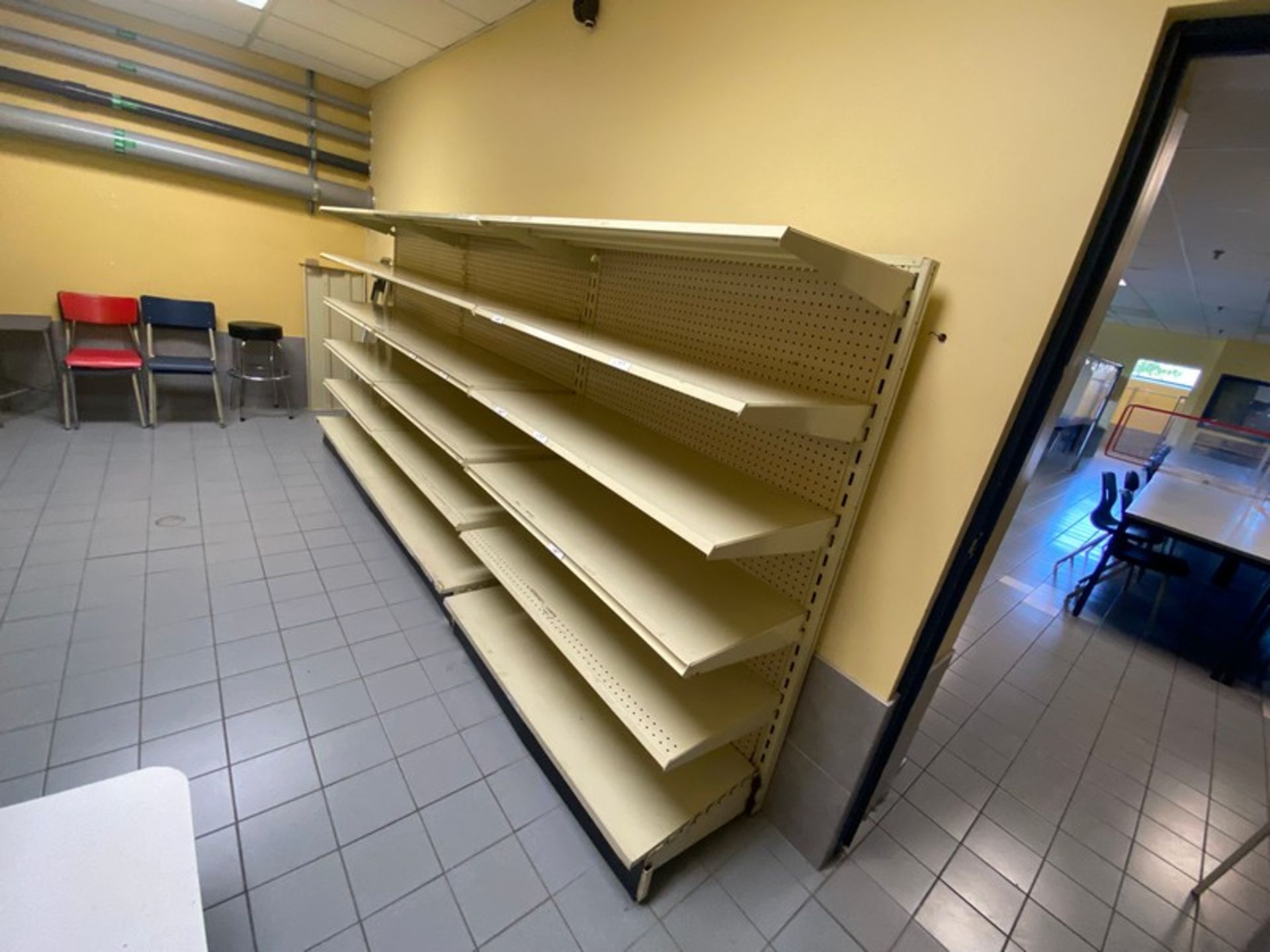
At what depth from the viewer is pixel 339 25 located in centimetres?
332

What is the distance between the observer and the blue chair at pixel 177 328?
13.4ft

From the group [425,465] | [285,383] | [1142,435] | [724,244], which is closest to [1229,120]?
[724,244]

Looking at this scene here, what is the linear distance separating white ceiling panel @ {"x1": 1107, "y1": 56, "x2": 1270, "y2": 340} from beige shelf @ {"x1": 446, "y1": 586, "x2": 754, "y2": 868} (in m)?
2.09

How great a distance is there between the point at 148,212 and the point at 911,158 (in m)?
5.54

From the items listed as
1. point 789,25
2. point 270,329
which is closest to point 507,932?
point 789,25

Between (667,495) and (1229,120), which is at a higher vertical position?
(1229,120)

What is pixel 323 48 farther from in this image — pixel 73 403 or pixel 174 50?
pixel 73 403

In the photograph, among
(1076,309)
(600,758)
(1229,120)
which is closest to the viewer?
(1076,309)

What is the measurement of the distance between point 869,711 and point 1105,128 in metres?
1.44

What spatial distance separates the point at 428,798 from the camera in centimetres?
170

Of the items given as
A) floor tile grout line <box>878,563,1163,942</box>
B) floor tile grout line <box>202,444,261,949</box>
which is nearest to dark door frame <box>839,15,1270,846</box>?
floor tile grout line <box>878,563,1163,942</box>

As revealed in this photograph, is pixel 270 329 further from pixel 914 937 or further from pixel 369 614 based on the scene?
pixel 914 937

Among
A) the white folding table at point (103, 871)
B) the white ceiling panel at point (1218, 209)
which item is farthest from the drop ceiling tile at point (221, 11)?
the white ceiling panel at point (1218, 209)

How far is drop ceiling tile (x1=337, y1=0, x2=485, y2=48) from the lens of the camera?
9.34 feet
